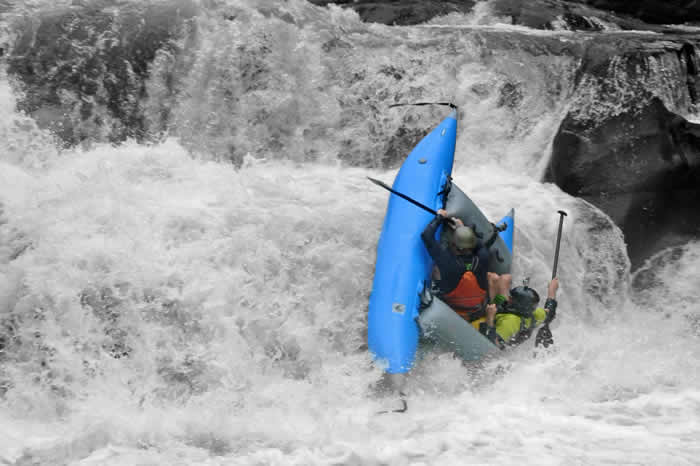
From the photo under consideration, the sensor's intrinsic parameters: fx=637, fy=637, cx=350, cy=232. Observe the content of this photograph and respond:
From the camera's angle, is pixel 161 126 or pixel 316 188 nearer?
pixel 316 188

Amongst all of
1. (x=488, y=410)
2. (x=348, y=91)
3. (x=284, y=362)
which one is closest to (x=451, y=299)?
(x=488, y=410)

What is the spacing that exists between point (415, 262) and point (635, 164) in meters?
2.51

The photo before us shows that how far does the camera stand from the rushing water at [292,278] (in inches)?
121

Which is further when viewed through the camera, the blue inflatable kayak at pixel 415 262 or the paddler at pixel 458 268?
the paddler at pixel 458 268

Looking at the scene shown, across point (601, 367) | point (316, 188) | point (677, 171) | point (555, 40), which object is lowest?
point (601, 367)

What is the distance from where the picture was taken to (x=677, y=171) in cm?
528

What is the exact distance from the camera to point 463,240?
3.94 m

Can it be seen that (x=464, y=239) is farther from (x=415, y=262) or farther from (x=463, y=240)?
(x=415, y=262)

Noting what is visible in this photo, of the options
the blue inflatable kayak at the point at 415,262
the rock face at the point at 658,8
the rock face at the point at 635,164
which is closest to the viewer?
the blue inflatable kayak at the point at 415,262

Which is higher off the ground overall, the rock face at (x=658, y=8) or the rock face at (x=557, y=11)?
the rock face at (x=658, y=8)

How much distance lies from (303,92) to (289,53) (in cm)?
38

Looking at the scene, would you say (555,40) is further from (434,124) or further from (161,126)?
(161,126)

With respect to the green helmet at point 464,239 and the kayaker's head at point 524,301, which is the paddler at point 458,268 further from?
the kayaker's head at point 524,301

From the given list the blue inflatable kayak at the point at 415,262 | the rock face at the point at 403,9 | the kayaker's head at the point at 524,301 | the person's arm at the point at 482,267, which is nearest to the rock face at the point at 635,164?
the blue inflatable kayak at the point at 415,262
